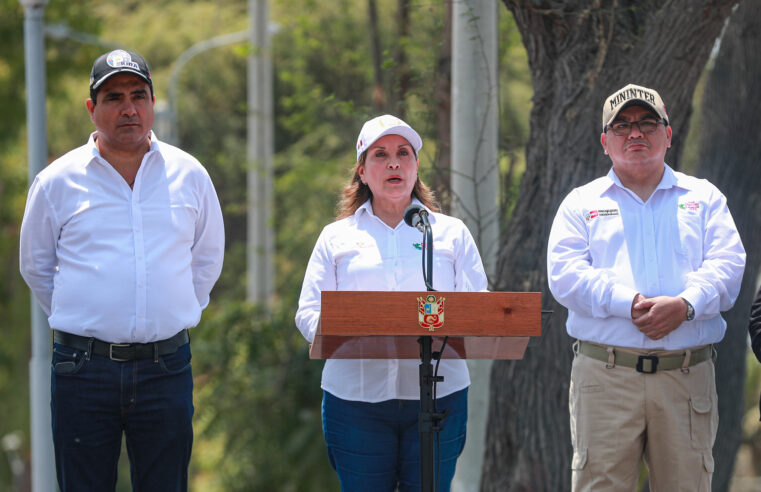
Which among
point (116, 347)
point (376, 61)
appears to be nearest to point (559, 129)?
point (116, 347)

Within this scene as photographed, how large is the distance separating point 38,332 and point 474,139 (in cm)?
393

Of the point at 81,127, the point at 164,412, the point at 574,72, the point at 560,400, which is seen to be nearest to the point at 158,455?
the point at 164,412

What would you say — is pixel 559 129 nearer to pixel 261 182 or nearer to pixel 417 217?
pixel 417 217

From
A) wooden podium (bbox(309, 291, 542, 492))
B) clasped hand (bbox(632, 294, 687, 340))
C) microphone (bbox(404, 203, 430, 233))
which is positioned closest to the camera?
wooden podium (bbox(309, 291, 542, 492))

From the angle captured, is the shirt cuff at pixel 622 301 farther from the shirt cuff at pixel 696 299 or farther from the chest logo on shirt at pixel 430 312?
the chest logo on shirt at pixel 430 312

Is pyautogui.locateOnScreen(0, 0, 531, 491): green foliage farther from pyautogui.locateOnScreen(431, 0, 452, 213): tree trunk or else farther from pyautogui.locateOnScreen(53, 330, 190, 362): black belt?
pyautogui.locateOnScreen(53, 330, 190, 362): black belt

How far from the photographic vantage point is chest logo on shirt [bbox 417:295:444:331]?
3596 mm

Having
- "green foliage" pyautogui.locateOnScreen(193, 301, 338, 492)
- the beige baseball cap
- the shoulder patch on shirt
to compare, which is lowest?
"green foliage" pyautogui.locateOnScreen(193, 301, 338, 492)

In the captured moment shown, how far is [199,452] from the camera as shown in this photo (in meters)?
17.0

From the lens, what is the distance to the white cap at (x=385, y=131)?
440 cm

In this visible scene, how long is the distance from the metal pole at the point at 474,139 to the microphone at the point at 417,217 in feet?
7.42

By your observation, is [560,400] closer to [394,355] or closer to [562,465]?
[562,465]

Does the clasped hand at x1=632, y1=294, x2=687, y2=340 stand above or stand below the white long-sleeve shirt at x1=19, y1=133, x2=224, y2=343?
below

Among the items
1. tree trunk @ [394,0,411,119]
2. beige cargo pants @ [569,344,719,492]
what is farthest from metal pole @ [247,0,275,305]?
beige cargo pants @ [569,344,719,492]
